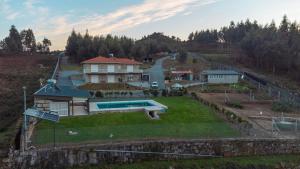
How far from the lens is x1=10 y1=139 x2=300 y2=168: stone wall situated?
14.7 meters

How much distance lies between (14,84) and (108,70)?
13.1 meters

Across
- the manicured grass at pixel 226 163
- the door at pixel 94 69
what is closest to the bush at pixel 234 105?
the manicured grass at pixel 226 163

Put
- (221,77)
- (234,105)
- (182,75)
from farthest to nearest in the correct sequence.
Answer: (182,75)
(221,77)
(234,105)

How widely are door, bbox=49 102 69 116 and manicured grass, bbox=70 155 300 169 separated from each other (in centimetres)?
830

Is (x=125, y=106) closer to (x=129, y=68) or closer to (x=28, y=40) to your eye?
(x=129, y=68)

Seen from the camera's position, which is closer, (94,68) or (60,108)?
(60,108)

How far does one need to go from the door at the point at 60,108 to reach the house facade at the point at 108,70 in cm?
1981

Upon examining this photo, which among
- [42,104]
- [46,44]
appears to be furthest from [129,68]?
[46,44]

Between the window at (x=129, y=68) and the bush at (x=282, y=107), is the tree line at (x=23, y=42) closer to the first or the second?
the window at (x=129, y=68)

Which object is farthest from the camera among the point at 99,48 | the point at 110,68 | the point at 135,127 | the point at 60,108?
the point at 99,48

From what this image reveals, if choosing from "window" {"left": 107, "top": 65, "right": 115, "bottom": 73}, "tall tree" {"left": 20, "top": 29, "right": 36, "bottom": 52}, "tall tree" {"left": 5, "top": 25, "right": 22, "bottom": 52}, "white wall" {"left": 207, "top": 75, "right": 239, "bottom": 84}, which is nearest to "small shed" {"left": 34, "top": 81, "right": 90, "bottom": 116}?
"window" {"left": 107, "top": 65, "right": 115, "bottom": 73}

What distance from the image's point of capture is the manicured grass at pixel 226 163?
15.5m

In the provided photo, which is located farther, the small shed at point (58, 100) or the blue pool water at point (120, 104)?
the blue pool water at point (120, 104)

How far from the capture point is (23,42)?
9506 cm
